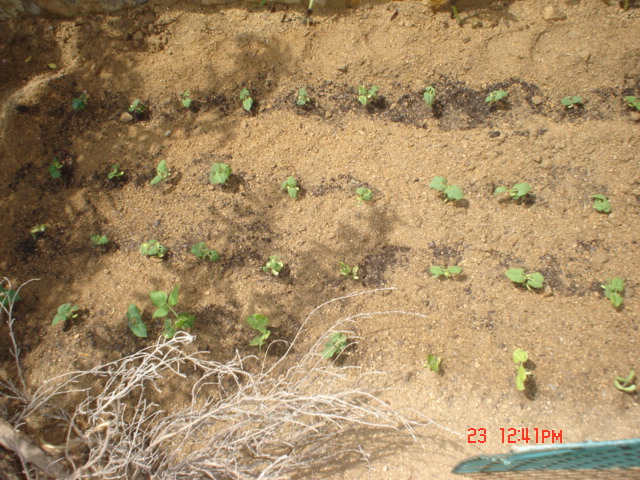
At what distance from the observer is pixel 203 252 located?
239 cm

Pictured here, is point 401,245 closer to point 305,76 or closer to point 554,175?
point 554,175

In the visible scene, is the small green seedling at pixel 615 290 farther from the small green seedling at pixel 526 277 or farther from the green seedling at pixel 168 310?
the green seedling at pixel 168 310

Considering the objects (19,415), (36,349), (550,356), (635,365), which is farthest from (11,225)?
(635,365)

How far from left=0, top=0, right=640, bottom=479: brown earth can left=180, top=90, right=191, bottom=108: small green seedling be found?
0.21ft

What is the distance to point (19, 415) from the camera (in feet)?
6.12

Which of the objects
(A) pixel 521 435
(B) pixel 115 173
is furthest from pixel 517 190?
(B) pixel 115 173

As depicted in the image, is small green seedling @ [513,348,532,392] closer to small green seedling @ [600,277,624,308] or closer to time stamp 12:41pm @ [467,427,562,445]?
time stamp 12:41pm @ [467,427,562,445]

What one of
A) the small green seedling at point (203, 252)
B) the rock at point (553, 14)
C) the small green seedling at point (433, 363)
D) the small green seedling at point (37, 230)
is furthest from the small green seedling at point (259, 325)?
the rock at point (553, 14)

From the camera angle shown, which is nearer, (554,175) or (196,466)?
(196,466)

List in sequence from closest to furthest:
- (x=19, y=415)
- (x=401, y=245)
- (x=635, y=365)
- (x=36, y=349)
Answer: (x=19, y=415) < (x=635, y=365) < (x=36, y=349) < (x=401, y=245)

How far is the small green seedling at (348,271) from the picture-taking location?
2352mm

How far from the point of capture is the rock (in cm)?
296

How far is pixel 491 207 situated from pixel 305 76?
5.22 feet

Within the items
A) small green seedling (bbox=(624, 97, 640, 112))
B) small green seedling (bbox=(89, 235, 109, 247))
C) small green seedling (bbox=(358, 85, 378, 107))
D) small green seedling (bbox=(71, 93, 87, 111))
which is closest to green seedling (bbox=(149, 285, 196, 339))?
small green seedling (bbox=(89, 235, 109, 247))
